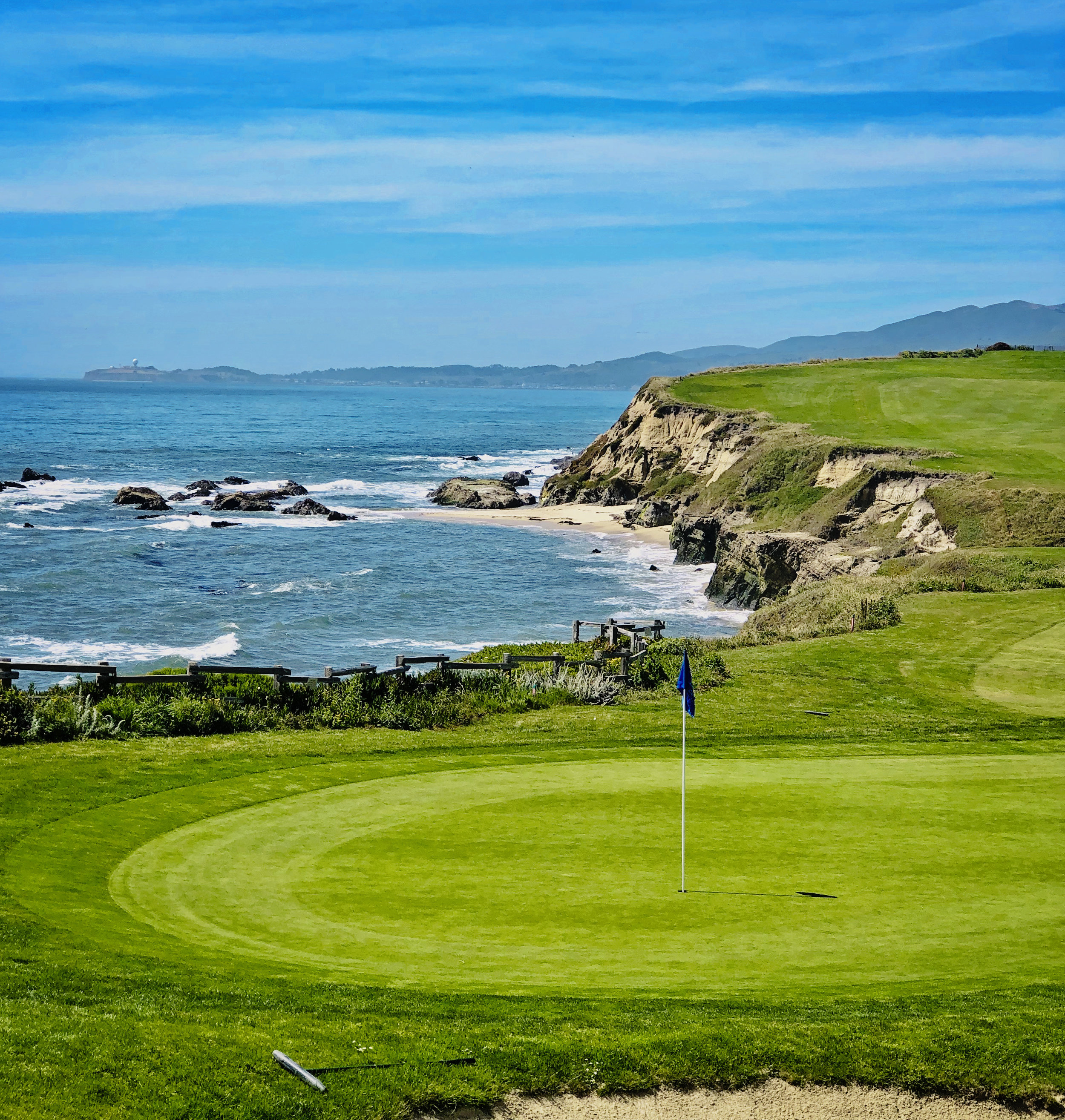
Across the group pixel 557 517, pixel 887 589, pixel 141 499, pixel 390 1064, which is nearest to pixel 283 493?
pixel 141 499

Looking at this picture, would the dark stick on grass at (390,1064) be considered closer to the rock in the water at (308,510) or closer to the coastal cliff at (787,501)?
→ the coastal cliff at (787,501)

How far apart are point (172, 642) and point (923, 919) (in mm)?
35648

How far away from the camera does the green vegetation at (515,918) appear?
27.0 ft

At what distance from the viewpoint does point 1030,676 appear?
24.1 metres

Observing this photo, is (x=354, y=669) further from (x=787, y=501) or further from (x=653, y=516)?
(x=653, y=516)

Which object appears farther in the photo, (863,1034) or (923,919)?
(923,919)

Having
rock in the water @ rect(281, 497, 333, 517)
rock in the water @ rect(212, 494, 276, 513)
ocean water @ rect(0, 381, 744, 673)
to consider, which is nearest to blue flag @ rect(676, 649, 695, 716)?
ocean water @ rect(0, 381, 744, 673)

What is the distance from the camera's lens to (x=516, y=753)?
18156 millimetres

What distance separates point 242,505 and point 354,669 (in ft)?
216

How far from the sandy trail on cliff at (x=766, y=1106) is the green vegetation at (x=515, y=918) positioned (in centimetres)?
11

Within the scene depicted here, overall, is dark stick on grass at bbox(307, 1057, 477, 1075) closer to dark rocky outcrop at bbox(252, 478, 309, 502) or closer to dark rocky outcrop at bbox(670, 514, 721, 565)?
dark rocky outcrop at bbox(670, 514, 721, 565)

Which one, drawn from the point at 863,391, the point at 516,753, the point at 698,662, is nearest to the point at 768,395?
the point at 863,391

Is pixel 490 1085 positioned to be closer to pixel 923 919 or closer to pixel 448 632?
pixel 923 919

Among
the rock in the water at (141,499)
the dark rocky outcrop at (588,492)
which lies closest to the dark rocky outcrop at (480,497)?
the dark rocky outcrop at (588,492)
